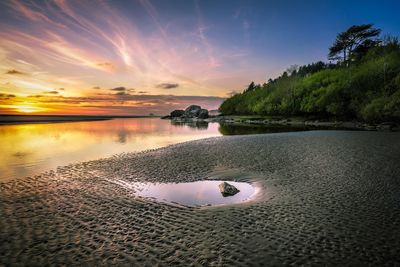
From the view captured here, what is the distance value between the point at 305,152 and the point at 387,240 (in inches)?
666

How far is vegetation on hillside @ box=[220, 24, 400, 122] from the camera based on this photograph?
58781 mm

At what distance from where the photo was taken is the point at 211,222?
30.6 feet

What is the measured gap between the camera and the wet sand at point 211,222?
279 inches

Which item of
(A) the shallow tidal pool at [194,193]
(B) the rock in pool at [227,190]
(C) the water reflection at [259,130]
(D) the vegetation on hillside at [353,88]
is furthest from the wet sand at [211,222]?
(D) the vegetation on hillside at [353,88]

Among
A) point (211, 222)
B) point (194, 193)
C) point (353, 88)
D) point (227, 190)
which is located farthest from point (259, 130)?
point (211, 222)

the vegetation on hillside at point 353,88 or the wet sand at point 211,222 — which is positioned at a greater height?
the vegetation on hillside at point 353,88

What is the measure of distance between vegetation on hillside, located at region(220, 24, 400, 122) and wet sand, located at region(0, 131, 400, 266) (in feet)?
164

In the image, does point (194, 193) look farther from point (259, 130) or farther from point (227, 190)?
point (259, 130)

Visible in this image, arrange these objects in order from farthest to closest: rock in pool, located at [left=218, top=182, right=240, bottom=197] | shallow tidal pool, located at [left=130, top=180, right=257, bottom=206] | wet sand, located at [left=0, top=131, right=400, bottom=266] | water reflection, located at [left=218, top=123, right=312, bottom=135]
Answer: water reflection, located at [left=218, top=123, right=312, bottom=135], rock in pool, located at [left=218, top=182, right=240, bottom=197], shallow tidal pool, located at [left=130, top=180, right=257, bottom=206], wet sand, located at [left=0, top=131, right=400, bottom=266]

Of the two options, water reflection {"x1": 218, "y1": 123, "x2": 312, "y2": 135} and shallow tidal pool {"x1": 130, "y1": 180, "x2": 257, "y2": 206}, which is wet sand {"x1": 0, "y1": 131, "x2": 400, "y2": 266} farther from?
water reflection {"x1": 218, "y1": 123, "x2": 312, "y2": 135}

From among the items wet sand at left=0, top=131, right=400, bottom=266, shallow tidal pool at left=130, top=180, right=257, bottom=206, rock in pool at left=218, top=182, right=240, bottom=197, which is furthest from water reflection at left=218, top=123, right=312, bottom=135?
rock in pool at left=218, top=182, right=240, bottom=197

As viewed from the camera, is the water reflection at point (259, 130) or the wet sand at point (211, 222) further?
the water reflection at point (259, 130)

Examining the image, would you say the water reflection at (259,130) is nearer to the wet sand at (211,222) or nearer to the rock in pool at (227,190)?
the wet sand at (211,222)

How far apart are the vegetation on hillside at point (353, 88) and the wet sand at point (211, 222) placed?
1965 inches
